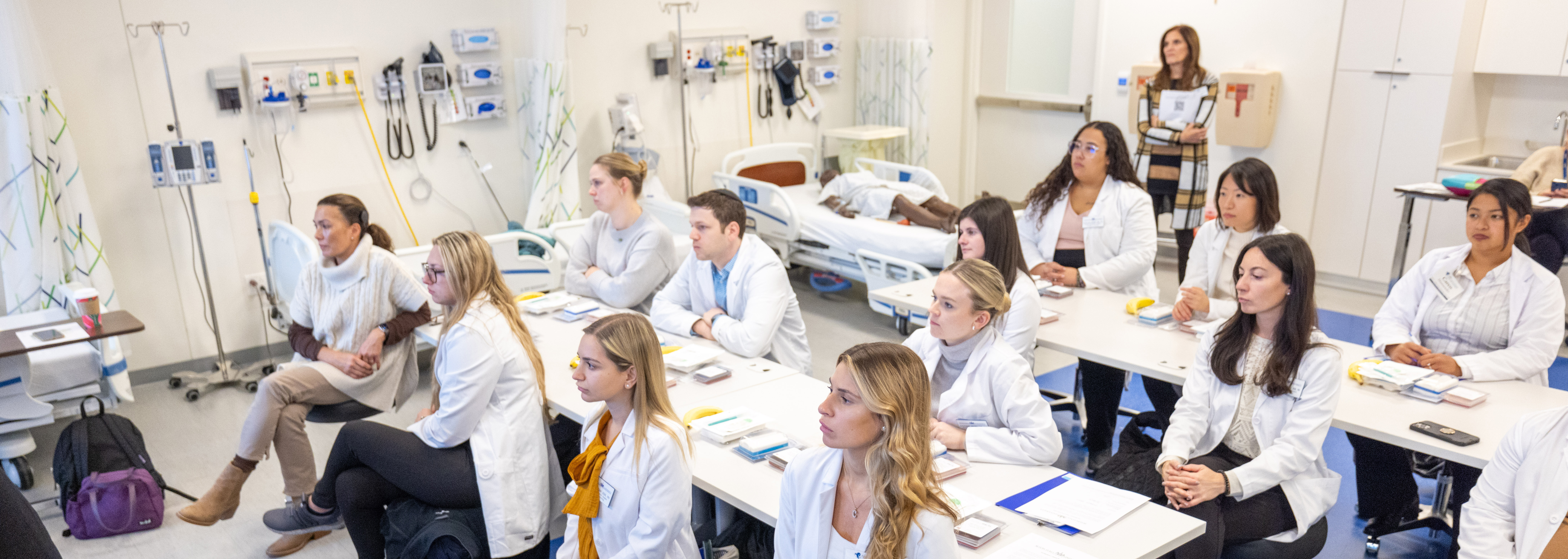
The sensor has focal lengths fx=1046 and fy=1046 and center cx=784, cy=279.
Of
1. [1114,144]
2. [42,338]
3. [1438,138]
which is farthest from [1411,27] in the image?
[42,338]

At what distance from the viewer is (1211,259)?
3.96m

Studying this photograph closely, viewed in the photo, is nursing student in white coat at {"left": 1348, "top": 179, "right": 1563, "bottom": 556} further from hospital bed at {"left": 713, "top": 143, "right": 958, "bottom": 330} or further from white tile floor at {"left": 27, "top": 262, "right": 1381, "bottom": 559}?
hospital bed at {"left": 713, "top": 143, "right": 958, "bottom": 330}

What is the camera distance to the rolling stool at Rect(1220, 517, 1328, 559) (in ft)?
8.68

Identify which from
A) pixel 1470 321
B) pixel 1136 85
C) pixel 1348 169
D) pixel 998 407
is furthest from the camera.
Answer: pixel 1136 85

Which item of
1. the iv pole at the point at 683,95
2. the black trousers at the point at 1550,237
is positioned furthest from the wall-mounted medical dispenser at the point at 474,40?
the black trousers at the point at 1550,237

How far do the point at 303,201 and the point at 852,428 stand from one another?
4471 millimetres

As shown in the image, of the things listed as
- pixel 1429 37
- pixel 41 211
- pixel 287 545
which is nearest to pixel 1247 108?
pixel 1429 37

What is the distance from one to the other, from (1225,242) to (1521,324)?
982 millimetres

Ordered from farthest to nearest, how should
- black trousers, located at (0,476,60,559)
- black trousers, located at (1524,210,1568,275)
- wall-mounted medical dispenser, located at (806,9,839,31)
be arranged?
1. wall-mounted medical dispenser, located at (806,9,839,31)
2. black trousers, located at (1524,210,1568,275)
3. black trousers, located at (0,476,60,559)

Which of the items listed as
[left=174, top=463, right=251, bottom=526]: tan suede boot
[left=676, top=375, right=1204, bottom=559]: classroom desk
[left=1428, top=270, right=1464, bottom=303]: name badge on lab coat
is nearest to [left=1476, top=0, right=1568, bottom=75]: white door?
[left=1428, top=270, right=1464, bottom=303]: name badge on lab coat

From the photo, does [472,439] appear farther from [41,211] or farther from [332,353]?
[41,211]

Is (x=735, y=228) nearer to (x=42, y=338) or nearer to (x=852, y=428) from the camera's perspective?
(x=852, y=428)

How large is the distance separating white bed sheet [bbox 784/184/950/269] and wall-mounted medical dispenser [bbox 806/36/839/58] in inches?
48.8

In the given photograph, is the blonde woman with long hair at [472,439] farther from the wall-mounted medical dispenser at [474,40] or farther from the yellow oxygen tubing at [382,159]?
the wall-mounted medical dispenser at [474,40]
